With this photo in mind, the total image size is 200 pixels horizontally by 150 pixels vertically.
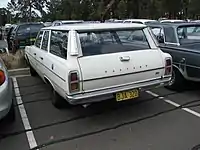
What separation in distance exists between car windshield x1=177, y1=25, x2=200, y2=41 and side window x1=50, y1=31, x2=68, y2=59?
2.98 metres

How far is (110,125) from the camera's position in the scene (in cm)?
477

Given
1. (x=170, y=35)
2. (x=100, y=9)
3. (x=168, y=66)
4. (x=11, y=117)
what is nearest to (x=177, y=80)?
(x=170, y=35)

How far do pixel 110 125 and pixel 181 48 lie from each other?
8.50 feet

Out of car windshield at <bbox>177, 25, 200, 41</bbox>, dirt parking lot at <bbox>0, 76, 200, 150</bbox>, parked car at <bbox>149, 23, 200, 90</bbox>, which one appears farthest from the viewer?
car windshield at <bbox>177, 25, 200, 41</bbox>

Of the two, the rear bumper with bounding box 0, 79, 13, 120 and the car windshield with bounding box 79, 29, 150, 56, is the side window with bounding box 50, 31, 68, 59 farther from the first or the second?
the rear bumper with bounding box 0, 79, 13, 120

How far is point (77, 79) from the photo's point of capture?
4.40m

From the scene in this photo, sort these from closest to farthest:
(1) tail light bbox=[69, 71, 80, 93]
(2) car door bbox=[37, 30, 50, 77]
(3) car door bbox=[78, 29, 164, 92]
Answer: (1) tail light bbox=[69, 71, 80, 93], (3) car door bbox=[78, 29, 164, 92], (2) car door bbox=[37, 30, 50, 77]

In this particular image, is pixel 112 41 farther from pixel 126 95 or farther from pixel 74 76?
pixel 74 76

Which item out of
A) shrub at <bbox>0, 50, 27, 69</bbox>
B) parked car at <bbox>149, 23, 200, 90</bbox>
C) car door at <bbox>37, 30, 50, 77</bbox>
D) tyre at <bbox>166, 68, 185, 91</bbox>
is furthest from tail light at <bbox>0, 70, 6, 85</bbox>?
shrub at <bbox>0, 50, 27, 69</bbox>

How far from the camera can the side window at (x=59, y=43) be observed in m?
4.91

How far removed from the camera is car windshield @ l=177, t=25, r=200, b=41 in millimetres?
6954

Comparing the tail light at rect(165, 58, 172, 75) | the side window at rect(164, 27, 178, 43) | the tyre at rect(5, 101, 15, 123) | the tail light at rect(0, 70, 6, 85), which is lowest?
the tyre at rect(5, 101, 15, 123)

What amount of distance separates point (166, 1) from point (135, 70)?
1521 inches

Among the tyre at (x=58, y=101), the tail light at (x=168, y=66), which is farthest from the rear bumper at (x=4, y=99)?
the tail light at (x=168, y=66)
